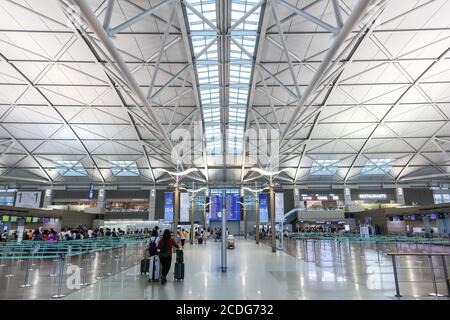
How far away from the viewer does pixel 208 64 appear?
73.9 feet

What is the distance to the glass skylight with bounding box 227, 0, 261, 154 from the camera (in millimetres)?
18562

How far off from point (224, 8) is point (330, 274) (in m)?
14.8

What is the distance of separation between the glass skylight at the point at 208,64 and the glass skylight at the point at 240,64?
1.35 m

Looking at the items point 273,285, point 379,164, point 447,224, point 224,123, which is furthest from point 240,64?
point 379,164

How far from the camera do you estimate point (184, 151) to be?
41719 millimetres

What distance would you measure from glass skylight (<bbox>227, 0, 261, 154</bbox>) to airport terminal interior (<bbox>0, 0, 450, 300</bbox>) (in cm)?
17

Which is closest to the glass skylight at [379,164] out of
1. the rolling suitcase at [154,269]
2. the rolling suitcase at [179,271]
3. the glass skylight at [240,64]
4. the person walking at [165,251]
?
the glass skylight at [240,64]

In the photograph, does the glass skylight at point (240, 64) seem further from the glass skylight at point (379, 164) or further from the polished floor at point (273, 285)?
the glass skylight at point (379, 164)

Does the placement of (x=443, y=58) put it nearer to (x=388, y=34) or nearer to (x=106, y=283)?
(x=388, y=34)

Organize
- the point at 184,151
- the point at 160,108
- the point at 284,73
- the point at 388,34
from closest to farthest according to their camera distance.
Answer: the point at 388,34, the point at 284,73, the point at 160,108, the point at 184,151

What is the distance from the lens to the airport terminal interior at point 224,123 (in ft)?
32.8
